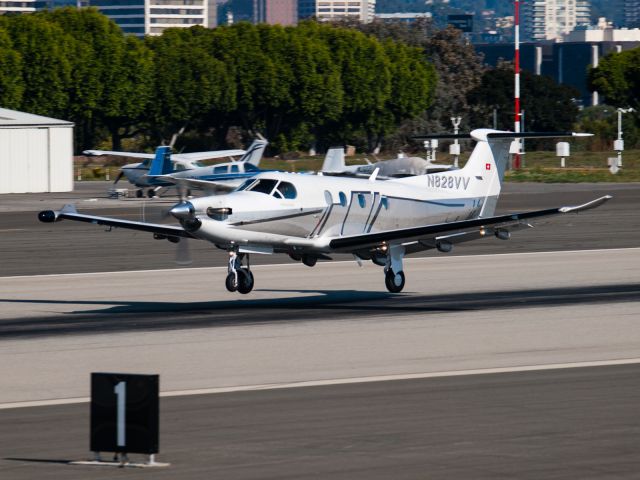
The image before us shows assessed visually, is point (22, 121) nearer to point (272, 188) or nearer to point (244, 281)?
point (244, 281)

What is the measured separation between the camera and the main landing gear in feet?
80.5

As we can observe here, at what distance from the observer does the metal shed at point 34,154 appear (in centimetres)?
6612

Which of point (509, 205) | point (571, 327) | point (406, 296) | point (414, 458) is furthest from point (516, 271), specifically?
point (509, 205)

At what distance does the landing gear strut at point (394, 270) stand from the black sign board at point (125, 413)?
14819mm

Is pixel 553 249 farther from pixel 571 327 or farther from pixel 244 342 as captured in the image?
pixel 244 342

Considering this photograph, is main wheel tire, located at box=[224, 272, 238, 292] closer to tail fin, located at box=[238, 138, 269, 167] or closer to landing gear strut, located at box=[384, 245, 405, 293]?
landing gear strut, located at box=[384, 245, 405, 293]

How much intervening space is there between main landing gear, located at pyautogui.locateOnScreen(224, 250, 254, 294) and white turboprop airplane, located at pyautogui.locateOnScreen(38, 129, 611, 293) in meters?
0.02

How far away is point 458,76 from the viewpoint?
490ft

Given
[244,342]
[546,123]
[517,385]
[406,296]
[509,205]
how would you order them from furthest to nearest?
[546,123] → [509,205] → [406,296] → [244,342] → [517,385]

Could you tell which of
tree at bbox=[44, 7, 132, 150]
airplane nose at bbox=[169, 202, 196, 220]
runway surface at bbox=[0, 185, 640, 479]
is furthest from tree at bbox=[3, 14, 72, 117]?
airplane nose at bbox=[169, 202, 196, 220]

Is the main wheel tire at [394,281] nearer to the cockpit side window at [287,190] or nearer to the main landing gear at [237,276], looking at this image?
the cockpit side window at [287,190]

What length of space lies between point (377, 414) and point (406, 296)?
1243 centimetres

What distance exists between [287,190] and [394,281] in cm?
340

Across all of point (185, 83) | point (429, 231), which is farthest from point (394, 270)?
point (185, 83)
